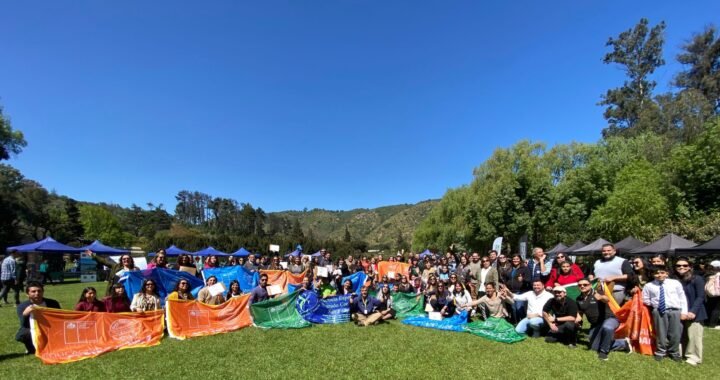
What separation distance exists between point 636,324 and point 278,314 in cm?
809

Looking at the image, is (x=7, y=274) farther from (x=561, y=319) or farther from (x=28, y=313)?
(x=561, y=319)

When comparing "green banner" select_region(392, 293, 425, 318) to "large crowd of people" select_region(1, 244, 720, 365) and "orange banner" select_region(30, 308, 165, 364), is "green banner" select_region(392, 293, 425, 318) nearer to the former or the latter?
"large crowd of people" select_region(1, 244, 720, 365)

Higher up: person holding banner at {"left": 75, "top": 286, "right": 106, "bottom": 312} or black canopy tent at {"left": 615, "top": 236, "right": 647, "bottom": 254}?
person holding banner at {"left": 75, "top": 286, "right": 106, "bottom": 312}

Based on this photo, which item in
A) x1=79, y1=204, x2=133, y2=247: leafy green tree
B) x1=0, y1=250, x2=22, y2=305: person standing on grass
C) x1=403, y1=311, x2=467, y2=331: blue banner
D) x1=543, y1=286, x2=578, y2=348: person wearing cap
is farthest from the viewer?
x1=79, y1=204, x2=133, y2=247: leafy green tree

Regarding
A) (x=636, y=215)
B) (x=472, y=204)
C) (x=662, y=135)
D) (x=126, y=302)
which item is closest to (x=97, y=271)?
(x=126, y=302)

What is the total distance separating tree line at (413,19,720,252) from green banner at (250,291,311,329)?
900 inches

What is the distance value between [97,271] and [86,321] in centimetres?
2503

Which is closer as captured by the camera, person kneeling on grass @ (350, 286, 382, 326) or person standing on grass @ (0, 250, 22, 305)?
person kneeling on grass @ (350, 286, 382, 326)

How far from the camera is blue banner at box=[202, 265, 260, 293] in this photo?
1514cm

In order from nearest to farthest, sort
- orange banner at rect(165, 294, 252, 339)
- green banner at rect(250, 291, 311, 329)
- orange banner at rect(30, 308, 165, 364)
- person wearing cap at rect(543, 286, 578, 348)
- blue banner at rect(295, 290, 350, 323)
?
orange banner at rect(30, 308, 165, 364)
person wearing cap at rect(543, 286, 578, 348)
orange banner at rect(165, 294, 252, 339)
green banner at rect(250, 291, 311, 329)
blue banner at rect(295, 290, 350, 323)

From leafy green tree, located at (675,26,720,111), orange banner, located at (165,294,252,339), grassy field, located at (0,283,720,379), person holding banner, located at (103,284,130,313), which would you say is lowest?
grassy field, located at (0,283,720,379)

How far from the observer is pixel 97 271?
28.4m

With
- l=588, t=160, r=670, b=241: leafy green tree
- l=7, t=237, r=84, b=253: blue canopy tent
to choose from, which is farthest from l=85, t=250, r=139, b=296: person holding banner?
l=588, t=160, r=670, b=241: leafy green tree

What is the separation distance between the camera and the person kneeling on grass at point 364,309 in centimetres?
1075
